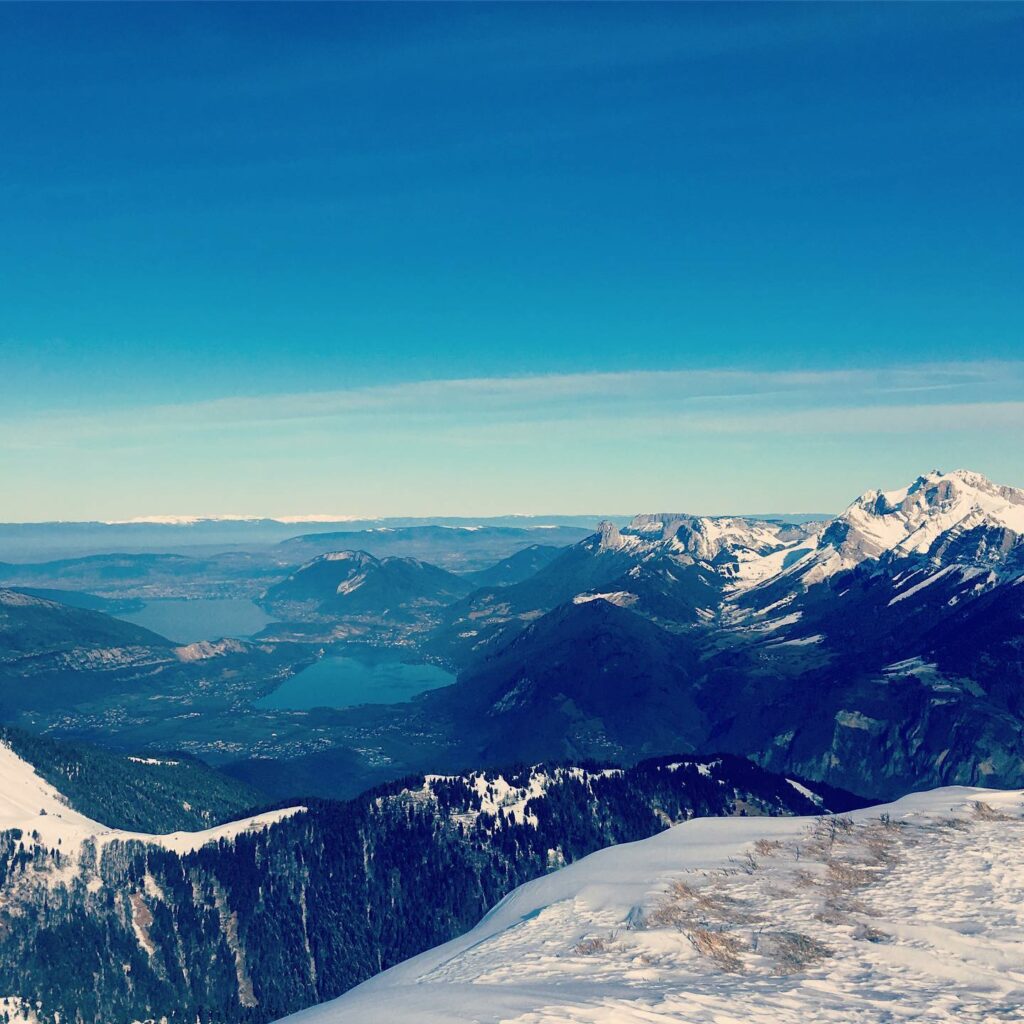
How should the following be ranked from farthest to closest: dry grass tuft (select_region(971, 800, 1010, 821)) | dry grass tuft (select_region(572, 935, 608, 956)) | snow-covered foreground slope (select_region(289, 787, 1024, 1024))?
dry grass tuft (select_region(971, 800, 1010, 821)) → dry grass tuft (select_region(572, 935, 608, 956)) → snow-covered foreground slope (select_region(289, 787, 1024, 1024))

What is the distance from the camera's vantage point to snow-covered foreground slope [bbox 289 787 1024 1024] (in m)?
82.8

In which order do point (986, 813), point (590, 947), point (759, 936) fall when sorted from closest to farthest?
point (759, 936) < point (590, 947) < point (986, 813)

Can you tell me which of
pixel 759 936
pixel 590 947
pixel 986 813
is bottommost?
pixel 590 947

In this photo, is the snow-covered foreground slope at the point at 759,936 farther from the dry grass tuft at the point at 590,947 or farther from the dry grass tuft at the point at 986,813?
the dry grass tuft at the point at 986,813

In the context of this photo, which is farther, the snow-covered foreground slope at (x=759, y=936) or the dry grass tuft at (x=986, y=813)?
the dry grass tuft at (x=986, y=813)

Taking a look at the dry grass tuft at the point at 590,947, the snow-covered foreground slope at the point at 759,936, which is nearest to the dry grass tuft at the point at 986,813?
the snow-covered foreground slope at the point at 759,936

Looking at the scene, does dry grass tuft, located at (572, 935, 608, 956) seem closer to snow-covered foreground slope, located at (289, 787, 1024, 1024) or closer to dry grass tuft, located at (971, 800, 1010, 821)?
snow-covered foreground slope, located at (289, 787, 1024, 1024)

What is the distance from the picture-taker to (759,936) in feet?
345

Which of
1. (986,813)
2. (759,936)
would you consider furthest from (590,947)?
(986,813)

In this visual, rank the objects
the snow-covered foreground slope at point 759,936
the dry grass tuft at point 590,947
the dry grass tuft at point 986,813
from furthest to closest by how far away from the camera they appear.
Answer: the dry grass tuft at point 986,813
the dry grass tuft at point 590,947
the snow-covered foreground slope at point 759,936

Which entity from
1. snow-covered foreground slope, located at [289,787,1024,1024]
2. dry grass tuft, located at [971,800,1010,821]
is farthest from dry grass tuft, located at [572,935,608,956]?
dry grass tuft, located at [971,800,1010,821]

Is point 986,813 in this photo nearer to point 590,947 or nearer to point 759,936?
point 759,936

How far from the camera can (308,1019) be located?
321ft

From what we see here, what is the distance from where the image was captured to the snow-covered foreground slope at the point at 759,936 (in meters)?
82.8
